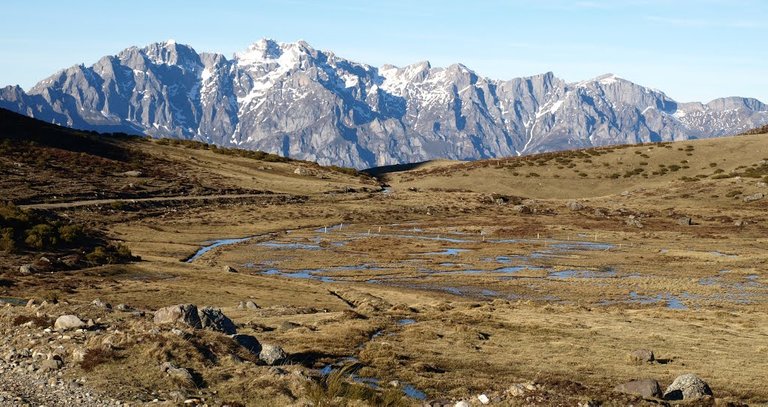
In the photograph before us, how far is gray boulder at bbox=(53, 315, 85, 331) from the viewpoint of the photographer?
999 inches

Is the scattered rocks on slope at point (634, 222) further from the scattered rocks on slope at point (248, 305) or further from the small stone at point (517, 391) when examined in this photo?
the small stone at point (517, 391)

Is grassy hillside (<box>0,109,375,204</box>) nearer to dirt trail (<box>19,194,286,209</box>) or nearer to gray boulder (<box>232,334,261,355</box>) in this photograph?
dirt trail (<box>19,194,286,209</box>)

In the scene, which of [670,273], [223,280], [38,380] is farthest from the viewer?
[670,273]

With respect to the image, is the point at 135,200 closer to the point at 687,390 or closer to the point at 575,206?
the point at 575,206

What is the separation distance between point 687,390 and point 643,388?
4.81 feet

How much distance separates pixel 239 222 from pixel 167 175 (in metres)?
35.7

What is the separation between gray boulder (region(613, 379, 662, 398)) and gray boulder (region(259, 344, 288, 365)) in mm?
11191

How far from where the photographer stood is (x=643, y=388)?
80.5ft

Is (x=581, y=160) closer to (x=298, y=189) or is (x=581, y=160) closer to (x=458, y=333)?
(x=298, y=189)

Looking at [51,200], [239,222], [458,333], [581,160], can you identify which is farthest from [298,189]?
[458,333]

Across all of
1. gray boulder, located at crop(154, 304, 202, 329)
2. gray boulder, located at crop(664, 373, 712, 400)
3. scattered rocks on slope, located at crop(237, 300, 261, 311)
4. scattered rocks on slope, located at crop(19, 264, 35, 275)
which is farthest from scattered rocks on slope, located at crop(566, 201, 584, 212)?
gray boulder, located at crop(154, 304, 202, 329)

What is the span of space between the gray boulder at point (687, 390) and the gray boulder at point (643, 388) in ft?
1.23

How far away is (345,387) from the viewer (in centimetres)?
2214

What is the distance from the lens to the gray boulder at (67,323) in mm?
25383
